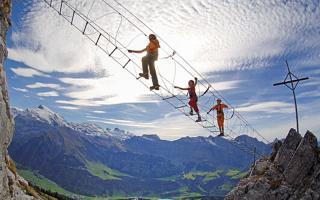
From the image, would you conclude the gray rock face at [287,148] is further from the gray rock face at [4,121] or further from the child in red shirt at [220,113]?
the gray rock face at [4,121]

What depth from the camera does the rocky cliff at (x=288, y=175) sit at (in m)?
64.4

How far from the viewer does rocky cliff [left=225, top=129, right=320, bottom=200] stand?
64.4m

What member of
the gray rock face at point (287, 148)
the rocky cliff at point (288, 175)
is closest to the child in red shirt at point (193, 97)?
the rocky cliff at point (288, 175)

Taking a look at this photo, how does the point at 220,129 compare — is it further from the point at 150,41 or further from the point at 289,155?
the point at 289,155

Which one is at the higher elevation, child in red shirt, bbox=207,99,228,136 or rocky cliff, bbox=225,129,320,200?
child in red shirt, bbox=207,99,228,136

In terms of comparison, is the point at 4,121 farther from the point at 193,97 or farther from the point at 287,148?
the point at 287,148

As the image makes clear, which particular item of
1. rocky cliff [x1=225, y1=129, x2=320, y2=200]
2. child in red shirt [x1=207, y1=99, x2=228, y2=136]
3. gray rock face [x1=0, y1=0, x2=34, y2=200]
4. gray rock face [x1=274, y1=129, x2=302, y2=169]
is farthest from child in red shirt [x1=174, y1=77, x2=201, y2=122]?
gray rock face [x1=274, y1=129, x2=302, y2=169]

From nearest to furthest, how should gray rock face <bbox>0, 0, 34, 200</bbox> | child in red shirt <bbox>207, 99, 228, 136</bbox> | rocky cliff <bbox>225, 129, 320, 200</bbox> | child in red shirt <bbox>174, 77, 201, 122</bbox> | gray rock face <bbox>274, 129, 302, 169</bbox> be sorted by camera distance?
gray rock face <bbox>0, 0, 34, 200</bbox> < child in red shirt <bbox>174, 77, 201, 122</bbox> < child in red shirt <bbox>207, 99, 228, 136</bbox> < rocky cliff <bbox>225, 129, 320, 200</bbox> < gray rock face <bbox>274, 129, 302, 169</bbox>

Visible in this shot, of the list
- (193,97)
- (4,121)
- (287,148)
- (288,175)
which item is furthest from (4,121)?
(287,148)

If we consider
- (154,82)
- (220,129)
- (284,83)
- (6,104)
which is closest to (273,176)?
(284,83)

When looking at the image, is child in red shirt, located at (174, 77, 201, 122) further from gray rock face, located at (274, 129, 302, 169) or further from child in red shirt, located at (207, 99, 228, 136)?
gray rock face, located at (274, 129, 302, 169)

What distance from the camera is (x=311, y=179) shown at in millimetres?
64312

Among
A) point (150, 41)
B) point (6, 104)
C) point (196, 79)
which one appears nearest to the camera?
point (150, 41)

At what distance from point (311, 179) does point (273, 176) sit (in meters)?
8.40
